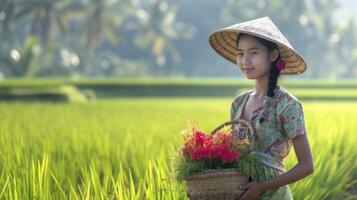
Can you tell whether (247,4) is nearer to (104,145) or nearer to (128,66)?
(128,66)

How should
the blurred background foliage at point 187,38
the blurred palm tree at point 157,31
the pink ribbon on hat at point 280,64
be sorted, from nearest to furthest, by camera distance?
the pink ribbon on hat at point 280,64 < the blurred palm tree at point 157,31 < the blurred background foliage at point 187,38

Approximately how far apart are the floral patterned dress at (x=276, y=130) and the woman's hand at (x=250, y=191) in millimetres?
64

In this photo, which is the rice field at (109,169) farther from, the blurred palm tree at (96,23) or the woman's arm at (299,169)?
the blurred palm tree at (96,23)

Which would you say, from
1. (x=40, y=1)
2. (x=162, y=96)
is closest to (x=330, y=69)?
(x=40, y=1)

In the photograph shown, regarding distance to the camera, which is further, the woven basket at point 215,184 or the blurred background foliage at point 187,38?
the blurred background foliage at point 187,38

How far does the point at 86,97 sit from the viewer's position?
66.1ft

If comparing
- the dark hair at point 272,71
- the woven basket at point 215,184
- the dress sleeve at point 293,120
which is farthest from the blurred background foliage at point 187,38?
the woven basket at point 215,184

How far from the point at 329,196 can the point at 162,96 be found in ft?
70.6

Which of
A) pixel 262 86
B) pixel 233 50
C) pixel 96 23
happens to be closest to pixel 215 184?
pixel 262 86

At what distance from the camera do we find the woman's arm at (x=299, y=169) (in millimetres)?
2025

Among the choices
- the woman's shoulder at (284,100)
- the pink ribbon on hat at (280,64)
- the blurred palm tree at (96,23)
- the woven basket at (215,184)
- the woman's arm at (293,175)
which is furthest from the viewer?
the blurred palm tree at (96,23)

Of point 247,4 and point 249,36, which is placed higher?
point 247,4

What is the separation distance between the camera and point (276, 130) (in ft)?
6.97

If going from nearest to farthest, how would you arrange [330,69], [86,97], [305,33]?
1. [86,97]
2. [305,33]
3. [330,69]
